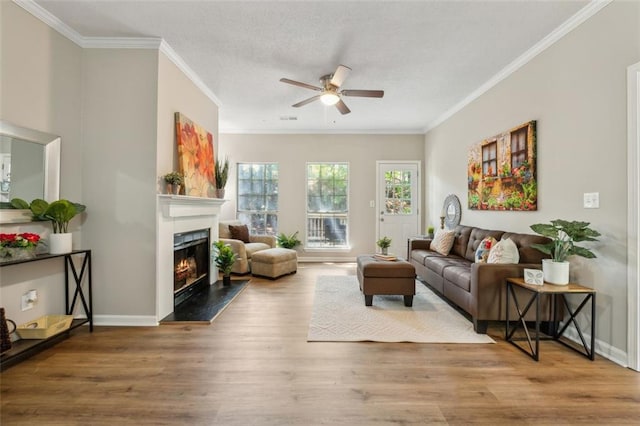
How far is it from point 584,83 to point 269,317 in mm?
3633

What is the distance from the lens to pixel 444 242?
4328 millimetres

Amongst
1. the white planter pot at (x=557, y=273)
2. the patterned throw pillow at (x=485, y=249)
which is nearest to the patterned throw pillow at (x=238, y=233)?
the patterned throw pillow at (x=485, y=249)

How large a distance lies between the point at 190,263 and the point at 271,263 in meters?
1.27

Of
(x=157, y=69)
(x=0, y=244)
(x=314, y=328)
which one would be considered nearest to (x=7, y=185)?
(x=0, y=244)

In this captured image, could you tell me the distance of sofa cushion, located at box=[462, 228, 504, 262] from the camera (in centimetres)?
369

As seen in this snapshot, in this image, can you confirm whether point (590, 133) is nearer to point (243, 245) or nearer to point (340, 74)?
point (340, 74)

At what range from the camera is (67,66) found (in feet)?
8.98

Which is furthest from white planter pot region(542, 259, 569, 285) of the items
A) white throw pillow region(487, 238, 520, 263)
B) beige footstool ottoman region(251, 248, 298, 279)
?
beige footstool ottoman region(251, 248, 298, 279)

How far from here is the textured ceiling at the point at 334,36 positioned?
2.42m

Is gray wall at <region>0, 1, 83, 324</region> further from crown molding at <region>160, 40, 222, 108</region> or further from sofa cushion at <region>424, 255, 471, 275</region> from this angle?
sofa cushion at <region>424, 255, 471, 275</region>

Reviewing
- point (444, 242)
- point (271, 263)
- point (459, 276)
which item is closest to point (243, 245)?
point (271, 263)

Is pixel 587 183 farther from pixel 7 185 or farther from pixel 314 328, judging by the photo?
pixel 7 185

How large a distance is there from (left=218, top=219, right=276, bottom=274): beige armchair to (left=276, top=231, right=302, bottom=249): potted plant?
0.38 m

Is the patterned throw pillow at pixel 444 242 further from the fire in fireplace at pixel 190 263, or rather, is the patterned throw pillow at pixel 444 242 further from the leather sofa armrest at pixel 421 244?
the fire in fireplace at pixel 190 263
